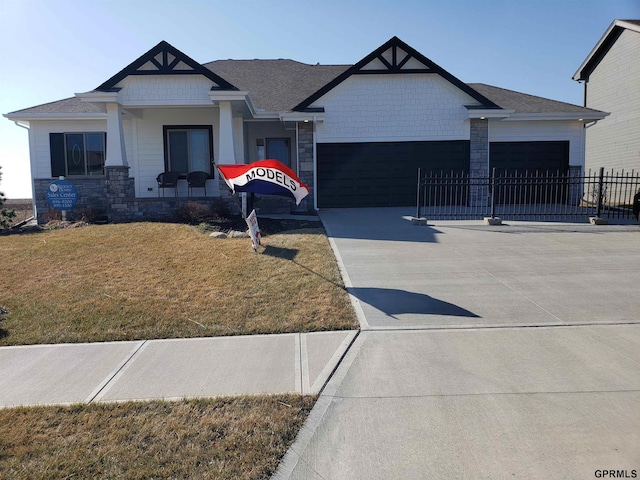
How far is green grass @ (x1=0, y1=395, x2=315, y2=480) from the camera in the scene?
3.30 metres

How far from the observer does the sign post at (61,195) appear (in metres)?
14.1

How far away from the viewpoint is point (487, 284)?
7.73 metres

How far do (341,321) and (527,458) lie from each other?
3113mm

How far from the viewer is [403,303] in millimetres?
6891

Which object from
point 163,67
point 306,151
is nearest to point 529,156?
point 306,151

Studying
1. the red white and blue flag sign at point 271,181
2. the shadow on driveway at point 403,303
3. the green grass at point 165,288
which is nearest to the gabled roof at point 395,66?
the green grass at point 165,288

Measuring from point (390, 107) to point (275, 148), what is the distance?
4767mm

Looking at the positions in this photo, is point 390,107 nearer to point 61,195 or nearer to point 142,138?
point 142,138

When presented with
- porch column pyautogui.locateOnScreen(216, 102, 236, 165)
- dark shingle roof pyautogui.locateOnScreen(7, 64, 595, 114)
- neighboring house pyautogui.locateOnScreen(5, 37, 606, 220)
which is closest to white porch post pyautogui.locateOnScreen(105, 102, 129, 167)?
neighboring house pyautogui.locateOnScreen(5, 37, 606, 220)

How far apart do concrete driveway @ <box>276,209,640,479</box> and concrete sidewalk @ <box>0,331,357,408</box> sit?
15.3 inches

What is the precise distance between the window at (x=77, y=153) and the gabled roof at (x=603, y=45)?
21.8 m

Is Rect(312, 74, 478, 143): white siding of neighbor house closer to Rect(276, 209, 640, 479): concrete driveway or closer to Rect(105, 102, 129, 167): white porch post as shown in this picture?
Rect(105, 102, 129, 167): white porch post

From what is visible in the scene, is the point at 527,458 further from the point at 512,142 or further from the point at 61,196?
the point at 512,142

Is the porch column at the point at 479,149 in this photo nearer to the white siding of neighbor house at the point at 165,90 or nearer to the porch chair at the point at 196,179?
the white siding of neighbor house at the point at 165,90
